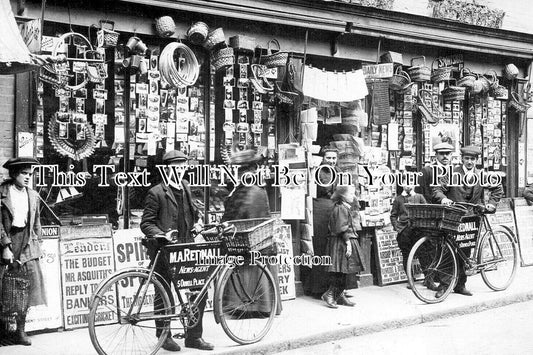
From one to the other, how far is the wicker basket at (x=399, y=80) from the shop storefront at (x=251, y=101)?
0.02 m

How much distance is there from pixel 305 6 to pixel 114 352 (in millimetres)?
5855

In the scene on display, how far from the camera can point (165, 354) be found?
6.62 m

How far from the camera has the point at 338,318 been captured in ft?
27.2

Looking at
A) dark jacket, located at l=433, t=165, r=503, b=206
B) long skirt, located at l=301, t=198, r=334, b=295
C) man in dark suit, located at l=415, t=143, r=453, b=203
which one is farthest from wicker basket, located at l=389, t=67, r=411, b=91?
long skirt, located at l=301, t=198, r=334, b=295

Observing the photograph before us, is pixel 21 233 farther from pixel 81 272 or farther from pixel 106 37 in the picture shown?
pixel 106 37

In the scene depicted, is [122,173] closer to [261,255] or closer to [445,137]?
[261,255]

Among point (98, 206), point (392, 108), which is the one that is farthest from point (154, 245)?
point (392, 108)

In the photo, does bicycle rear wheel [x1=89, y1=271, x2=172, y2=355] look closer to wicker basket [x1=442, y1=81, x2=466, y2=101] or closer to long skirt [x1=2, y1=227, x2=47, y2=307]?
long skirt [x1=2, y1=227, x2=47, y2=307]

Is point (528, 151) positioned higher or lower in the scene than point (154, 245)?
higher

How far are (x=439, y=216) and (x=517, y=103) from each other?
523cm

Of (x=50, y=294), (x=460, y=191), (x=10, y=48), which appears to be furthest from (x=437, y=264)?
(x=10, y=48)

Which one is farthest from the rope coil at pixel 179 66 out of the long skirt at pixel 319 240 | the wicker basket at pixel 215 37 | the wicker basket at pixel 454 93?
the wicker basket at pixel 454 93

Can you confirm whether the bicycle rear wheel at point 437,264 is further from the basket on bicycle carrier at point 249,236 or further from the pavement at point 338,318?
the basket on bicycle carrier at point 249,236

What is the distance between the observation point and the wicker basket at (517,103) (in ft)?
42.5
